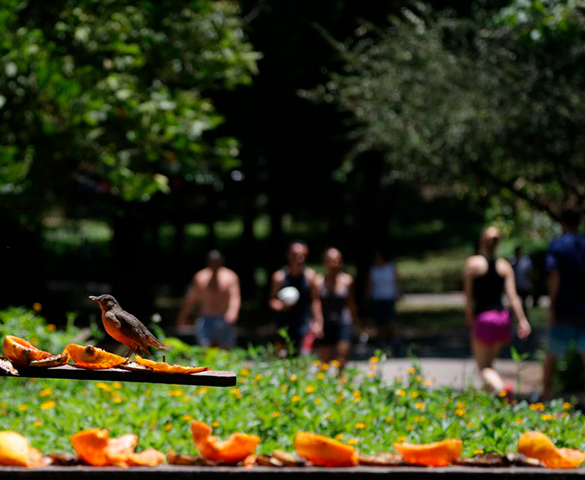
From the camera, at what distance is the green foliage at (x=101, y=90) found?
11.7 meters

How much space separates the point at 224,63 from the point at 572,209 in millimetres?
5105

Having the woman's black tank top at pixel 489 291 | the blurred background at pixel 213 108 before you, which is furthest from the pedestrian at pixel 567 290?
the blurred background at pixel 213 108

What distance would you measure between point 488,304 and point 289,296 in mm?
2212

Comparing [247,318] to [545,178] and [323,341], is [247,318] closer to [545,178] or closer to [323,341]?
[545,178]

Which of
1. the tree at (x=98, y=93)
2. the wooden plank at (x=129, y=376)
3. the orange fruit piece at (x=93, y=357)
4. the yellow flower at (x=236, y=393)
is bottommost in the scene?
the yellow flower at (x=236, y=393)

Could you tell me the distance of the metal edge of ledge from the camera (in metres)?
5.16

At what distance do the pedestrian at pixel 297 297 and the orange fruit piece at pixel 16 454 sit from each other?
7.21m

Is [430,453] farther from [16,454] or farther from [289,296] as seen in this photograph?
[289,296]

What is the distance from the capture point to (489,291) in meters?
11.1

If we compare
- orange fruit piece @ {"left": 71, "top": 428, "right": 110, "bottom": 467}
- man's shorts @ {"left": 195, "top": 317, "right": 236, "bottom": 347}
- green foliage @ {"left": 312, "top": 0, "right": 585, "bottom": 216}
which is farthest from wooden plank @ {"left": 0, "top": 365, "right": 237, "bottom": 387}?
man's shorts @ {"left": 195, "top": 317, "right": 236, "bottom": 347}

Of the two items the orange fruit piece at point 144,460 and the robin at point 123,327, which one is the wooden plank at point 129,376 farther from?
the orange fruit piece at point 144,460

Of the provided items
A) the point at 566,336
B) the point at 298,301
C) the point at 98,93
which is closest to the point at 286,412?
the point at 566,336

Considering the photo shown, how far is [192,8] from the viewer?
43.2 feet

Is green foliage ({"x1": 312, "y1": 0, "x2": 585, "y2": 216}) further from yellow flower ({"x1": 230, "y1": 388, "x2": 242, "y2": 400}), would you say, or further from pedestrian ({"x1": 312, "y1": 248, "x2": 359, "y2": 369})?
yellow flower ({"x1": 230, "y1": 388, "x2": 242, "y2": 400})
